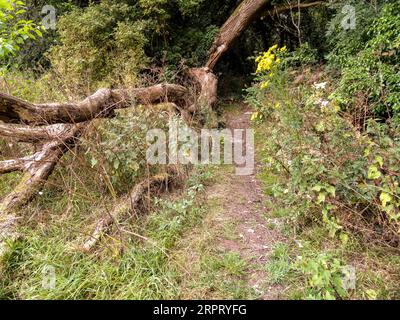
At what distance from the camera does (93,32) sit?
5.29 meters

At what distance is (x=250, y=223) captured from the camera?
2.72 meters

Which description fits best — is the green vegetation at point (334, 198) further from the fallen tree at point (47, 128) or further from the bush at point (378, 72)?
the fallen tree at point (47, 128)

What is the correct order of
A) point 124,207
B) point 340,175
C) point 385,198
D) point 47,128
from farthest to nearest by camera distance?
point 47,128 → point 124,207 → point 340,175 → point 385,198

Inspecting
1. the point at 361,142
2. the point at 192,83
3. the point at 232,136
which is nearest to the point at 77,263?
A: the point at 361,142

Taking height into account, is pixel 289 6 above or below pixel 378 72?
above

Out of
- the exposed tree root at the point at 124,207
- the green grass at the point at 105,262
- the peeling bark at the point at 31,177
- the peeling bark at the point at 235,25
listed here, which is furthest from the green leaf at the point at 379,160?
the peeling bark at the point at 235,25

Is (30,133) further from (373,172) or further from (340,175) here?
(373,172)

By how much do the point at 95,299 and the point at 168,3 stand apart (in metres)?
5.80

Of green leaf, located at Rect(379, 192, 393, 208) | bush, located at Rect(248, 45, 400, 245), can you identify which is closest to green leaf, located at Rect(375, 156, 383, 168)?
bush, located at Rect(248, 45, 400, 245)

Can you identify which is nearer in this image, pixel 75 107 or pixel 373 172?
pixel 373 172

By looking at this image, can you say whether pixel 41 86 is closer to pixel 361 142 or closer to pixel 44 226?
pixel 44 226

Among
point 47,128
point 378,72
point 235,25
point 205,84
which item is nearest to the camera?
point 47,128

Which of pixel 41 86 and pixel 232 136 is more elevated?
pixel 41 86

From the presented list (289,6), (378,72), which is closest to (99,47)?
(289,6)
